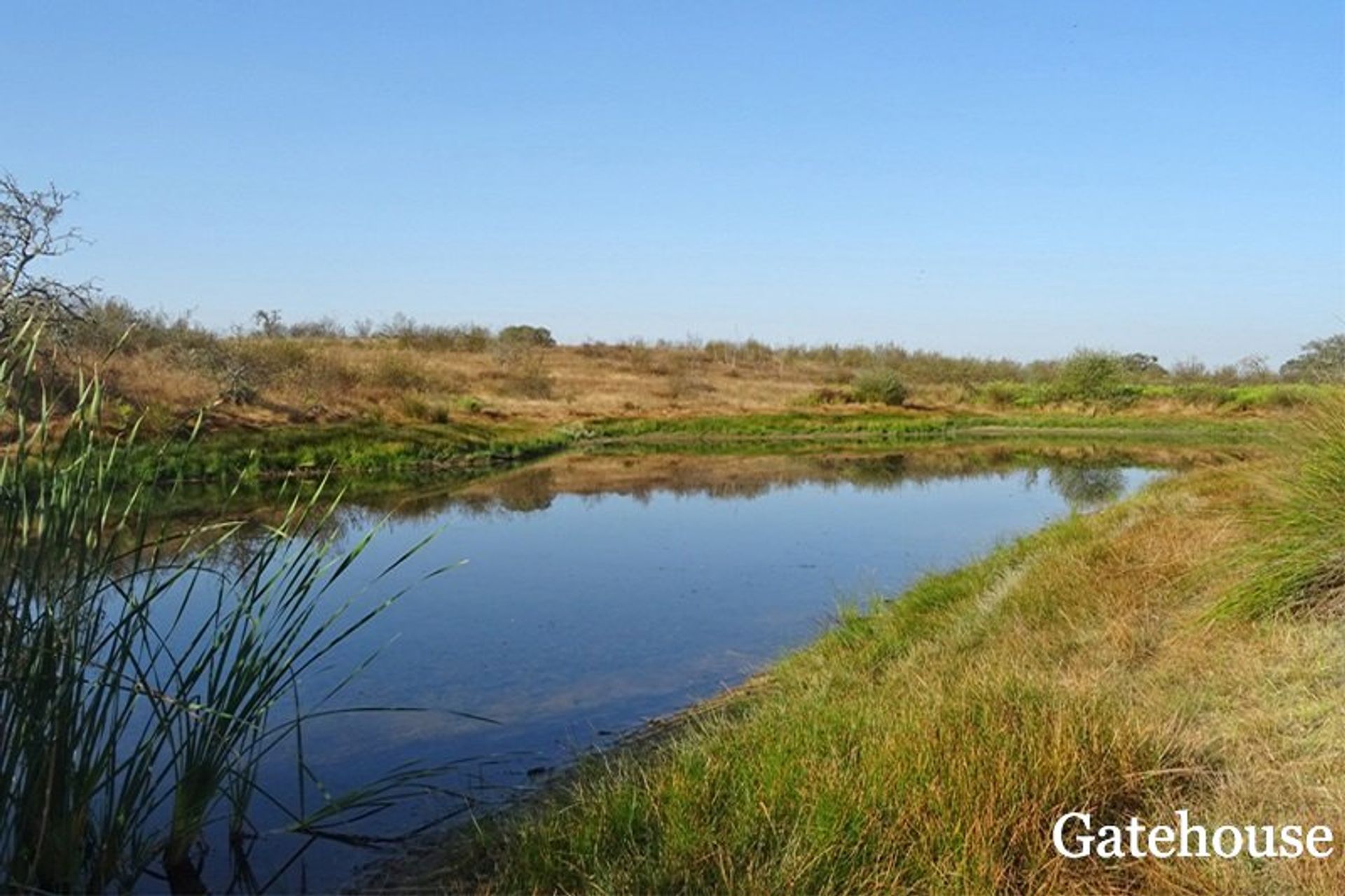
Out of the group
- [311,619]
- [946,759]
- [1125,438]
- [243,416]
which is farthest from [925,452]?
[946,759]

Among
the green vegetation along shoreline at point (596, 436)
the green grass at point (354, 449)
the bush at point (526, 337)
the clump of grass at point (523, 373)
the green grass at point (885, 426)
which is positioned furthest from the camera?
the bush at point (526, 337)

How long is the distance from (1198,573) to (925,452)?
26095 mm

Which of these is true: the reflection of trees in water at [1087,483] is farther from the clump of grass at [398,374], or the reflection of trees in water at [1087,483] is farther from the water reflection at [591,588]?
the clump of grass at [398,374]

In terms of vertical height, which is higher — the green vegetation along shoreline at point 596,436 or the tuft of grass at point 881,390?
the tuft of grass at point 881,390

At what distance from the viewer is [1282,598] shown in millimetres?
5340

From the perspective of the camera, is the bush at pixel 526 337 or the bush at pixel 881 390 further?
the bush at pixel 526 337

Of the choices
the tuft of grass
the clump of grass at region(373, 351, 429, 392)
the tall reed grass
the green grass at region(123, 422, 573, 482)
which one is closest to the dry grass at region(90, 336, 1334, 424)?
the clump of grass at region(373, 351, 429, 392)

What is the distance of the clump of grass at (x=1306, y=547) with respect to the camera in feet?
17.4

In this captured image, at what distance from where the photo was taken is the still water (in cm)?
624

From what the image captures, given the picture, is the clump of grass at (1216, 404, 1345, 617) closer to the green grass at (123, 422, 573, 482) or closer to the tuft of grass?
the green grass at (123, 422, 573, 482)

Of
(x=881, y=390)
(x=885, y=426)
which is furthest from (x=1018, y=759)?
(x=881, y=390)

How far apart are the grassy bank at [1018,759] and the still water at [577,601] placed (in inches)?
40.8

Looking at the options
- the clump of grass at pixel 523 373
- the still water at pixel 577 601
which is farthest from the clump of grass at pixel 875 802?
the clump of grass at pixel 523 373

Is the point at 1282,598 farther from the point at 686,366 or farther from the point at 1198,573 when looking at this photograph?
the point at 686,366
